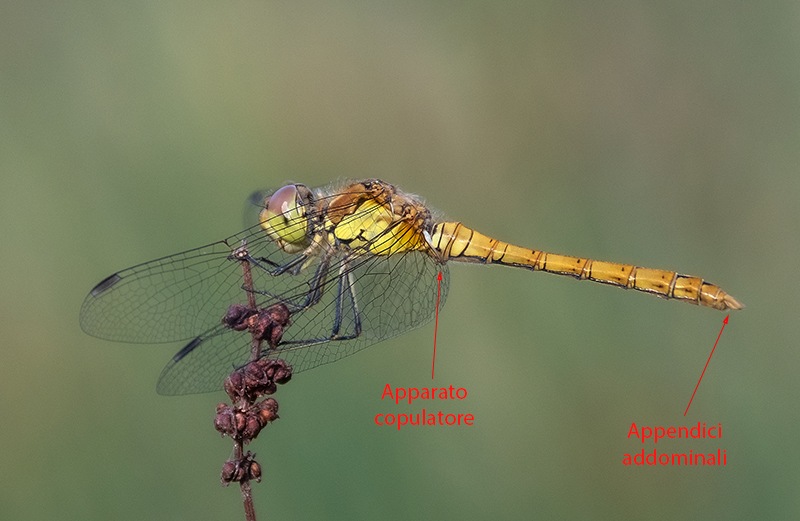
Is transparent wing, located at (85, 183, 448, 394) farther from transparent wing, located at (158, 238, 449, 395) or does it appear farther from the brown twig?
the brown twig

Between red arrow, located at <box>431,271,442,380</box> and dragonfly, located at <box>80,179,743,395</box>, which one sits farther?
red arrow, located at <box>431,271,442,380</box>

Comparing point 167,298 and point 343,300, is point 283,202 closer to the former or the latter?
point 343,300

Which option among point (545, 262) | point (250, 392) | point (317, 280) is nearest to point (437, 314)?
point (545, 262)

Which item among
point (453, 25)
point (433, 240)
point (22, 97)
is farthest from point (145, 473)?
point (453, 25)

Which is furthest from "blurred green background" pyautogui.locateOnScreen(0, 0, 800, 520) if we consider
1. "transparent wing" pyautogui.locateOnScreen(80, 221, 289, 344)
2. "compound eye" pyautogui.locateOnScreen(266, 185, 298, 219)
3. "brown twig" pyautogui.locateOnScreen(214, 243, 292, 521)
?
"brown twig" pyautogui.locateOnScreen(214, 243, 292, 521)

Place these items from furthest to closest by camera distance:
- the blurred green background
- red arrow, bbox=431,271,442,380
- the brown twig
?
1. red arrow, bbox=431,271,442,380
2. the blurred green background
3. the brown twig

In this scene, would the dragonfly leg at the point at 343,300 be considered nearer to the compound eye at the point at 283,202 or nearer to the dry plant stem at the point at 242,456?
the compound eye at the point at 283,202

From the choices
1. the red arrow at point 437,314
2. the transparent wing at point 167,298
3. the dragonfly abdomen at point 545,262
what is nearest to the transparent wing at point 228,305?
the transparent wing at point 167,298

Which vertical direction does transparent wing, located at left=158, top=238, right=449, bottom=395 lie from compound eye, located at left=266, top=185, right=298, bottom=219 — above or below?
below

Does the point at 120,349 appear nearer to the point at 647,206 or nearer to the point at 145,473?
→ the point at 145,473
